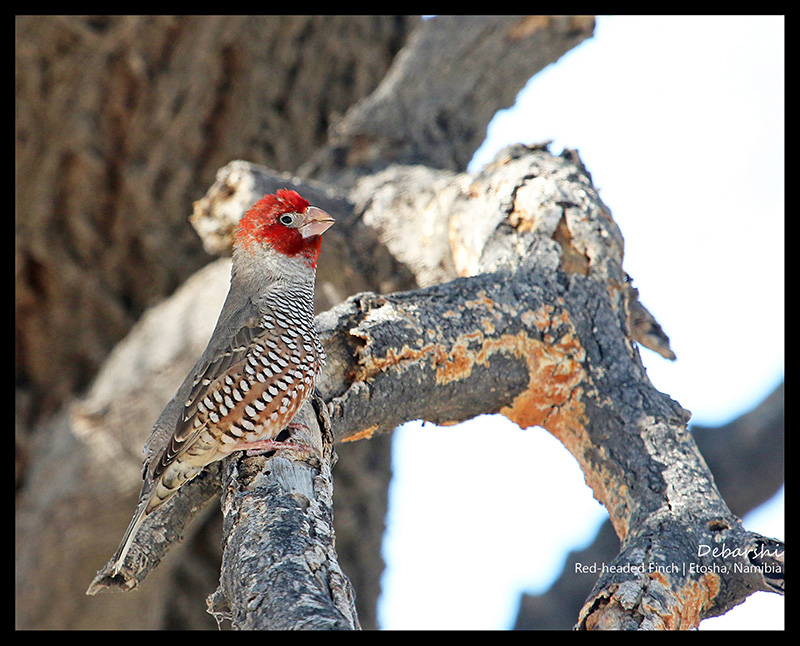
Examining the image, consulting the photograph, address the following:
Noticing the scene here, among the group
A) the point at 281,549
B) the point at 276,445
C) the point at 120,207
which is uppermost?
the point at 120,207

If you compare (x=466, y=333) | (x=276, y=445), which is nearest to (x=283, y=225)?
(x=466, y=333)

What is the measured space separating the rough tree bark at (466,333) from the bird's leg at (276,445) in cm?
5

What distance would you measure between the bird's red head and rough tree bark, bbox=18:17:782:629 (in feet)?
1.05

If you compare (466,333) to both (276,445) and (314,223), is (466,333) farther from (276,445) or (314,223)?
(276,445)

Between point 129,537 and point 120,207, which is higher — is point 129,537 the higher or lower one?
the lower one

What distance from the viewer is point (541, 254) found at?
3439mm

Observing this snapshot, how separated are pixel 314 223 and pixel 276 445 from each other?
1.03 m

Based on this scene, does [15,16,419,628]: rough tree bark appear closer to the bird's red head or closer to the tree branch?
the bird's red head

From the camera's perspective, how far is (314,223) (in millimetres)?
3006

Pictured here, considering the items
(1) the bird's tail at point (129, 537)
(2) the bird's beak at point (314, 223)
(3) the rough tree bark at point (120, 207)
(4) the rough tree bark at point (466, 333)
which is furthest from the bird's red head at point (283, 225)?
(3) the rough tree bark at point (120, 207)

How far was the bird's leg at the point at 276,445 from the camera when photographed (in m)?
2.34

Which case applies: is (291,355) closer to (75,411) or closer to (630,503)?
(630,503)

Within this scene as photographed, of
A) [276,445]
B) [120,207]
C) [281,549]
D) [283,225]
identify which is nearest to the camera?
[281,549]

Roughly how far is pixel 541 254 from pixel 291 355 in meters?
1.43
